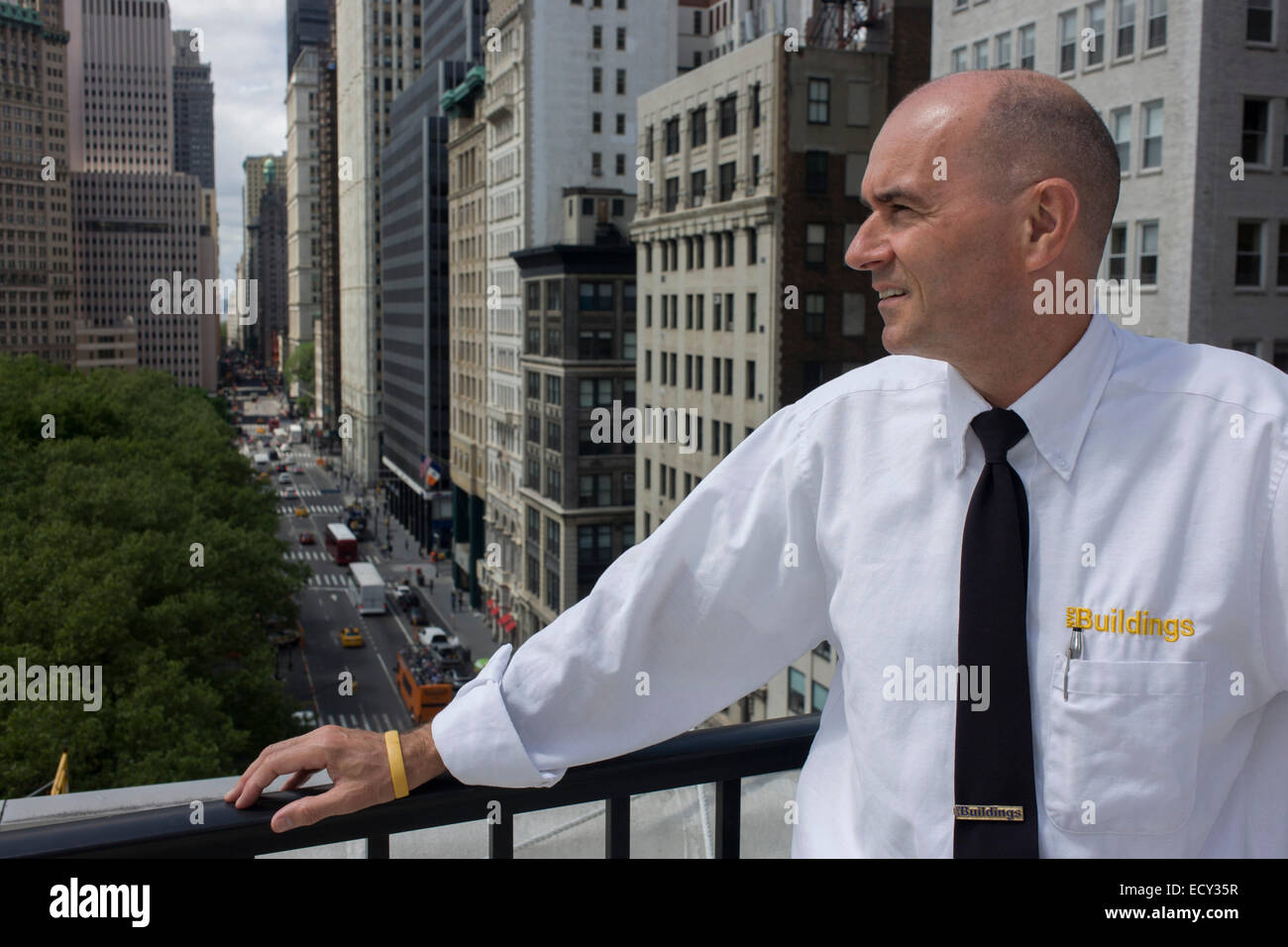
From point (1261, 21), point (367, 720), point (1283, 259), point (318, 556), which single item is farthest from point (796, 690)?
point (318, 556)

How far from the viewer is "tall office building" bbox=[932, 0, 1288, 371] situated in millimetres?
33062

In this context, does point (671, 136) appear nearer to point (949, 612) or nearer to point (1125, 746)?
point (949, 612)

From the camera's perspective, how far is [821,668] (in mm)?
41250

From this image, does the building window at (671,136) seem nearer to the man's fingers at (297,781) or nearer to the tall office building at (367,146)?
the man's fingers at (297,781)

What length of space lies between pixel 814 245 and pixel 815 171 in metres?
2.68

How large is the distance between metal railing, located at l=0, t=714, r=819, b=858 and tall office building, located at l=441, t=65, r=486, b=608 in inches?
3247

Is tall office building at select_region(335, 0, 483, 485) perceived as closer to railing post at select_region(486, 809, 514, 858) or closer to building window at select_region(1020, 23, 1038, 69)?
building window at select_region(1020, 23, 1038, 69)

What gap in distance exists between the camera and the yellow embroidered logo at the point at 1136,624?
2932 mm

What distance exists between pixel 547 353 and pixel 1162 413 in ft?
213

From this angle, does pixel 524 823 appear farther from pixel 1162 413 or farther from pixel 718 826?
pixel 1162 413

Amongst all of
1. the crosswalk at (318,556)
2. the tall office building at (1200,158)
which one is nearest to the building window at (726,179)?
the tall office building at (1200,158)

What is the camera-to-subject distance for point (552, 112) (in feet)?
235

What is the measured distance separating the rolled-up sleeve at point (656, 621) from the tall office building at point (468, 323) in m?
82.8
